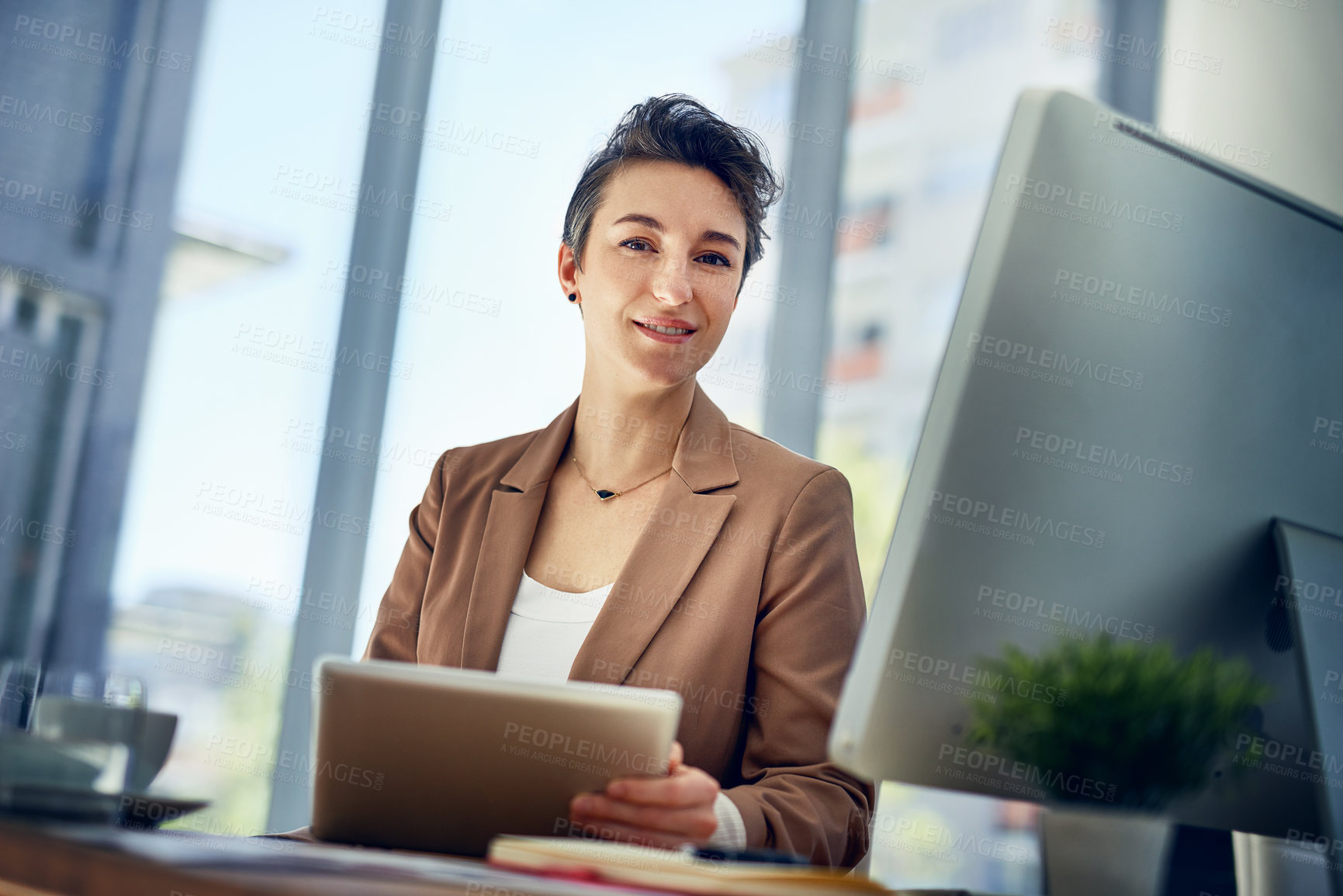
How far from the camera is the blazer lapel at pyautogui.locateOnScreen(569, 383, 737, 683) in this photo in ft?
5.07

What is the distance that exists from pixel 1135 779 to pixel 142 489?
228 centimetres

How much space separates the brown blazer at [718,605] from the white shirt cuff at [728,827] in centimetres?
23

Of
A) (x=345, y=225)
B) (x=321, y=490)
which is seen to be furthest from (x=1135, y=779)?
(x=345, y=225)

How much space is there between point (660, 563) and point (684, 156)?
0.72m

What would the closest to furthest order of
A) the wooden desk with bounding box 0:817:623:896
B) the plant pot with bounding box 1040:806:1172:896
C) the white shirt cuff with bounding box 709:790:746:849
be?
the wooden desk with bounding box 0:817:623:896 < the plant pot with bounding box 1040:806:1172:896 < the white shirt cuff with bounding box 709:790:746:849

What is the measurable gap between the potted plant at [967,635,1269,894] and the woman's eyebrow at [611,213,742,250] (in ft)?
3.87

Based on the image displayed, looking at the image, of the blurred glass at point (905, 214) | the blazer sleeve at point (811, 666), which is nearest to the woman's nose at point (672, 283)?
the blazer sleeve at point (811, 666)

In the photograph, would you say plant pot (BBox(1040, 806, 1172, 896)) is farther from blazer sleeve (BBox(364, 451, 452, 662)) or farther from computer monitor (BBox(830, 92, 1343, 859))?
blazer sleeve (BBox(364, 451, 452, 662))

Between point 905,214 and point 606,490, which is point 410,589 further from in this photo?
point 905,214

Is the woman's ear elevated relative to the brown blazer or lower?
elevated

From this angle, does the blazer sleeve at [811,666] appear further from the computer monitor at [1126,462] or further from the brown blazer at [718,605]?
the computer monitor at [1126,462]

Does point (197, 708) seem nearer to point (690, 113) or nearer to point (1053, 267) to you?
point (690, 113)

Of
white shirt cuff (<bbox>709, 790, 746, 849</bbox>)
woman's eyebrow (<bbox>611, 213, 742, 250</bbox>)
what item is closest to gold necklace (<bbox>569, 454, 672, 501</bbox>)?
woman's eyebrow (<bbox>611, 213, 742, 250</bbox>)

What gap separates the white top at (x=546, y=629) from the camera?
5.35ft
